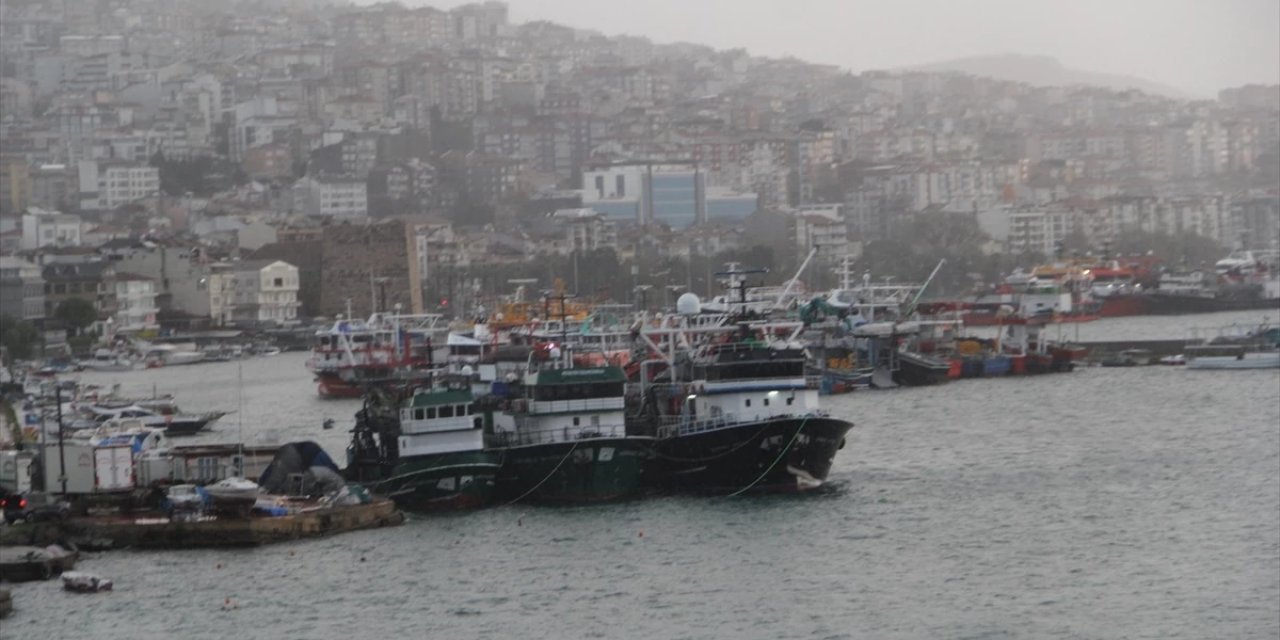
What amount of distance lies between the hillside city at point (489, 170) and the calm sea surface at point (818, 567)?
47.5 ft

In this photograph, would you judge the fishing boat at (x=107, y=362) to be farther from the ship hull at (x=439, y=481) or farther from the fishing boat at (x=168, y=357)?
the ship hull at (x=439, y=481)

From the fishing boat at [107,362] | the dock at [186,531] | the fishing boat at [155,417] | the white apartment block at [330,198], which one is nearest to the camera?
the dock at [186,531]

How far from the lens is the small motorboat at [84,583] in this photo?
1326cm

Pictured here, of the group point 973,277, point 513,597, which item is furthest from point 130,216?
point 513,597

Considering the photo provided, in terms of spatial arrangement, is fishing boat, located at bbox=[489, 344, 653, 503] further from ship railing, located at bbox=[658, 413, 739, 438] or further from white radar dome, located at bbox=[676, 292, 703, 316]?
white radar dome, located at bbox=[676, 292, 703, 316]

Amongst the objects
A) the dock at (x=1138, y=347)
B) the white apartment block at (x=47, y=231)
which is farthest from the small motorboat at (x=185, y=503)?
the white apartment block at (x=47, y=231)

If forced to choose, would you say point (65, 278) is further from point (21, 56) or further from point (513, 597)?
point (21, 56)

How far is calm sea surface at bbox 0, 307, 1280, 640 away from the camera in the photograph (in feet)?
40.8

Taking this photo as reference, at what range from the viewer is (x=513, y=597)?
43.3 feet

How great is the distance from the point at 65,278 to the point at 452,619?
2705 cm

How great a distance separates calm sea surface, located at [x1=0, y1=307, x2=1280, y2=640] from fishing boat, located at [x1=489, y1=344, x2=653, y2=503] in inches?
9.3

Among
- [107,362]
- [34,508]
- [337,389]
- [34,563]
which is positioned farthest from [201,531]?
[107,362]

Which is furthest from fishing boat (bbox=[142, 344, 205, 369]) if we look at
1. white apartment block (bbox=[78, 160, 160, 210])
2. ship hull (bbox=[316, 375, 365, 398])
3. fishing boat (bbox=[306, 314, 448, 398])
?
white apartment block (bbox=[78, 160, 160, 210])

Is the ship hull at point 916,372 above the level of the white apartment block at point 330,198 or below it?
below
